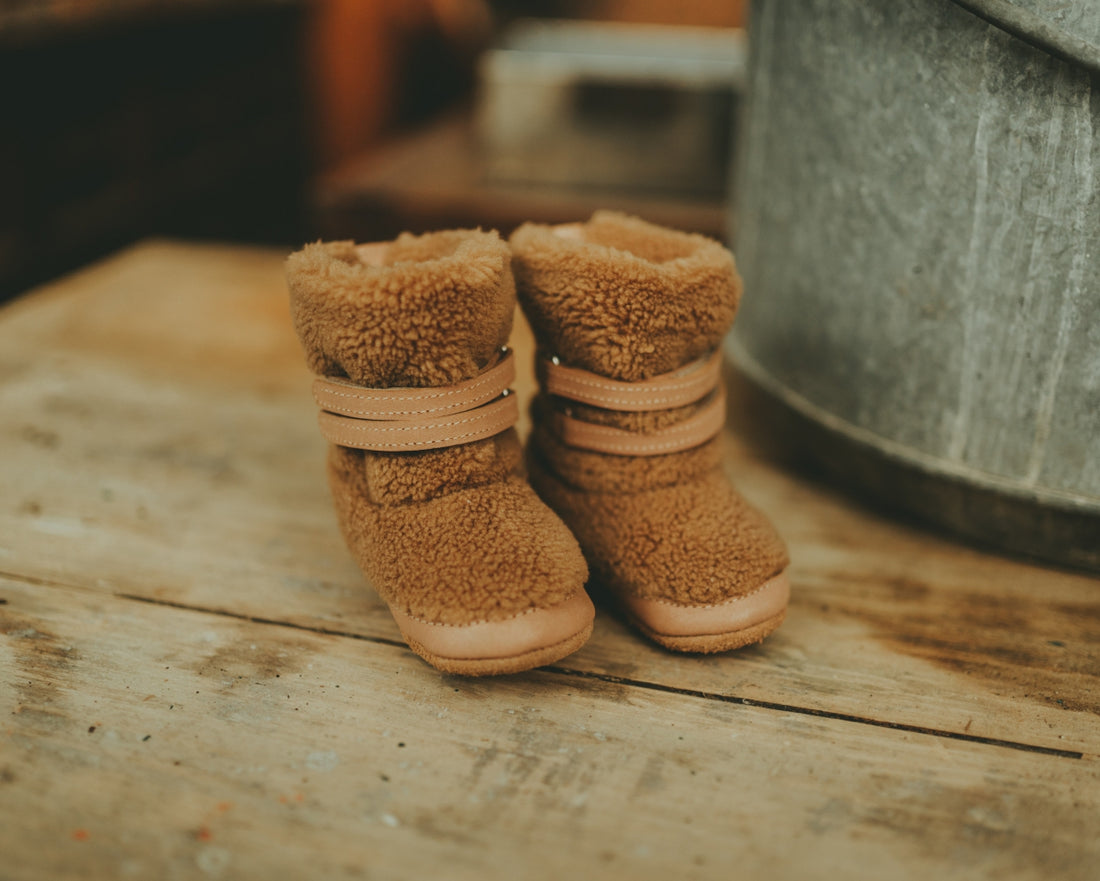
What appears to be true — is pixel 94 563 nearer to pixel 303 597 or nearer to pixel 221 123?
pixel 303 597

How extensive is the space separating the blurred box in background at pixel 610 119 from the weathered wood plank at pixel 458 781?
144 centimetres

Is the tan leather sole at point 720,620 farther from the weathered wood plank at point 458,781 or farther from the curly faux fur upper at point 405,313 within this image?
the curly faux fur upper at point 405,313

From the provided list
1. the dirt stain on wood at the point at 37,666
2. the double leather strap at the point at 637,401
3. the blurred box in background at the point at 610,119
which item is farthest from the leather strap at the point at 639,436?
the blurred box in background at the point at 610,119

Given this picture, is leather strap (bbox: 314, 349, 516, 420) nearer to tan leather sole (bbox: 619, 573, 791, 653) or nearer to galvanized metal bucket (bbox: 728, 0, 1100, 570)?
tan leather sole (bbox: 619, 573, 791, 653)

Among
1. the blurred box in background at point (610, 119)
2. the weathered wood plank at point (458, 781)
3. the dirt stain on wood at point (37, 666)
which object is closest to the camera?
the weathered wood plank at point (458, 781)

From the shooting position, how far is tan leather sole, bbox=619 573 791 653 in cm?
68

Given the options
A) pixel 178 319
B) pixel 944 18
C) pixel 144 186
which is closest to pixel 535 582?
pixel 944 18

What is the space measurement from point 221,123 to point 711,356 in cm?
228

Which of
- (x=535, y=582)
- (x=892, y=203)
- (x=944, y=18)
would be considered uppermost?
(x=944, y=18)

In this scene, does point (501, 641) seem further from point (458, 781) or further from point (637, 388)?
point (637, 388)

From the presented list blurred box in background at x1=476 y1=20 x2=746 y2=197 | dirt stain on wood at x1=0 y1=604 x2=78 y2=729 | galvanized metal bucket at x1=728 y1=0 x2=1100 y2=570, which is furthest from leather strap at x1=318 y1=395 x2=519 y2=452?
blurred box in background at x1=476 y1=20 x2=746 y2=197

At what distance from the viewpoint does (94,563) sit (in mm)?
819

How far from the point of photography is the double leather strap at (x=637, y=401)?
0.70 meters

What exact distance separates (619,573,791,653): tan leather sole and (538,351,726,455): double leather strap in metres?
0.13
